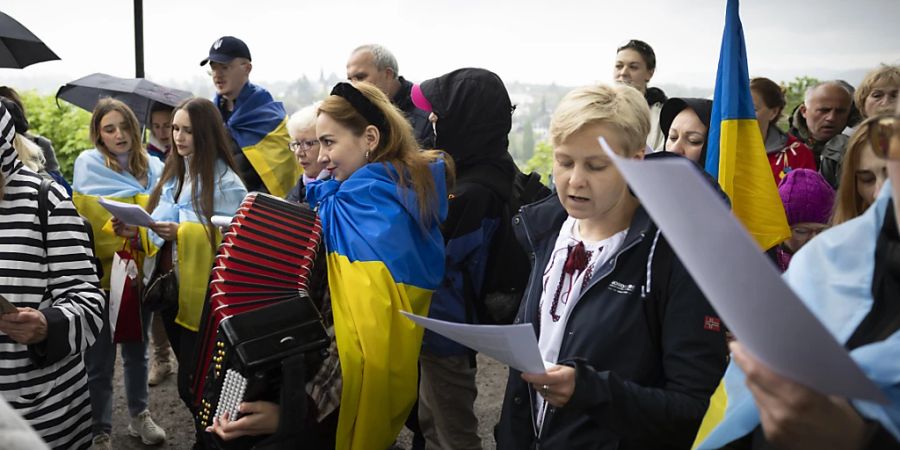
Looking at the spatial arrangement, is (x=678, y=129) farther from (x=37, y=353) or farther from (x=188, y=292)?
(x=37, y=353)

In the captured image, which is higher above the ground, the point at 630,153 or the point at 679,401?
the point at 630,153

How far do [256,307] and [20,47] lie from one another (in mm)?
3324

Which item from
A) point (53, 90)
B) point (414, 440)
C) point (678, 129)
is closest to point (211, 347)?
point (414, 440)

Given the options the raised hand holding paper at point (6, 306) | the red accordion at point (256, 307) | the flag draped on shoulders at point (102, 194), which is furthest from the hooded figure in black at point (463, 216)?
the flag draped on shoulders at point (102, 194)

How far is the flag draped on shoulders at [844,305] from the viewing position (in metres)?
1.04

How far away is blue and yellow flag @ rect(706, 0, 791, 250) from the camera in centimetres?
292

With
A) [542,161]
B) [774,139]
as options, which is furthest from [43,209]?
[542,161]

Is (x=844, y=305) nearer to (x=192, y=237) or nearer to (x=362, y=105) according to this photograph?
(x=362, y=105)

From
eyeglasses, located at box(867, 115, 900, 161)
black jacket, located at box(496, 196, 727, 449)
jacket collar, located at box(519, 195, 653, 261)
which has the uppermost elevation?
eyeglasses, located at box(867, 115, 900, 161)

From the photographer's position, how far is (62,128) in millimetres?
7402

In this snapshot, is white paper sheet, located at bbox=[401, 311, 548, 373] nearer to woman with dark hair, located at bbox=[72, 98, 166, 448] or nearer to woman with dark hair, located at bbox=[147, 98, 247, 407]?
woman with dark hair, located at bbox=[147, 98, 247, 407]

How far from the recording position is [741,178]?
9.84ft

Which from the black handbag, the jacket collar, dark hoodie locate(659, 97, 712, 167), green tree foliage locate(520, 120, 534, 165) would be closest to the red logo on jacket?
the jacket collar

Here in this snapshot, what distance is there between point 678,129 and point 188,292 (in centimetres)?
276
